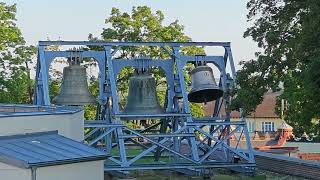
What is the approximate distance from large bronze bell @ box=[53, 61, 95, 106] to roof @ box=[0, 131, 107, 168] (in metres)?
7.53

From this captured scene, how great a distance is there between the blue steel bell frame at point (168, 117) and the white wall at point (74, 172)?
284 inches

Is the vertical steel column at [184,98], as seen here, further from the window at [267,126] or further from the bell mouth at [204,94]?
the window at [267,126]

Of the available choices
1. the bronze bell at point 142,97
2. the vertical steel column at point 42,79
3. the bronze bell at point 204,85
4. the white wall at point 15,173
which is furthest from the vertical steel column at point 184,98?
the white wall at point 15,173

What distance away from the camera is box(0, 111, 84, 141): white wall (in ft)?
54.2

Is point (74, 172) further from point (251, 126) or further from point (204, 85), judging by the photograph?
point (251, 126)

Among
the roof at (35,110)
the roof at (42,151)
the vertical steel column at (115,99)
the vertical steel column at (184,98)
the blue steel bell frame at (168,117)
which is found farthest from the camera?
the vertical steel column at (184,98)

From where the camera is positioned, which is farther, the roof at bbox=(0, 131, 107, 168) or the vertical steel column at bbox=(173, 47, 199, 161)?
the vertical steel column at bbox=(173, 47, 199, 161)

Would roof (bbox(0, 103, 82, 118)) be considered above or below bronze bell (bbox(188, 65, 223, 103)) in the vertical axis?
below

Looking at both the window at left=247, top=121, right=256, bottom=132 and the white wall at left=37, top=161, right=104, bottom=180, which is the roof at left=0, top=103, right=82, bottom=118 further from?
the window at left=247, top=121, right=256, bottom=132

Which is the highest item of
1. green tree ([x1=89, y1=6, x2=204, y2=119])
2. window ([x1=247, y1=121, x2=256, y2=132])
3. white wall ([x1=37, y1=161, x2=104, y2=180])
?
green tree ([x1=89, y1=6, x2=204, y2=119])

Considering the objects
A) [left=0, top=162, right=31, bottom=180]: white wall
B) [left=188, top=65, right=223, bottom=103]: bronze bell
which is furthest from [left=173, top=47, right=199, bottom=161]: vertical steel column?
[left=0, top=162, right=31, bottom=180]: white wall

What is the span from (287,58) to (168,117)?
6794 mm

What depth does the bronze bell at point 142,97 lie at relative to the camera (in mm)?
25828

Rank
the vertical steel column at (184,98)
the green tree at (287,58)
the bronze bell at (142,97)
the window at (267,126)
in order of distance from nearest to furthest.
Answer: the green tree at (287,58) < the vertical steel column at (184,98) < the bronze bell at (142,97) < the window at (267,126)
